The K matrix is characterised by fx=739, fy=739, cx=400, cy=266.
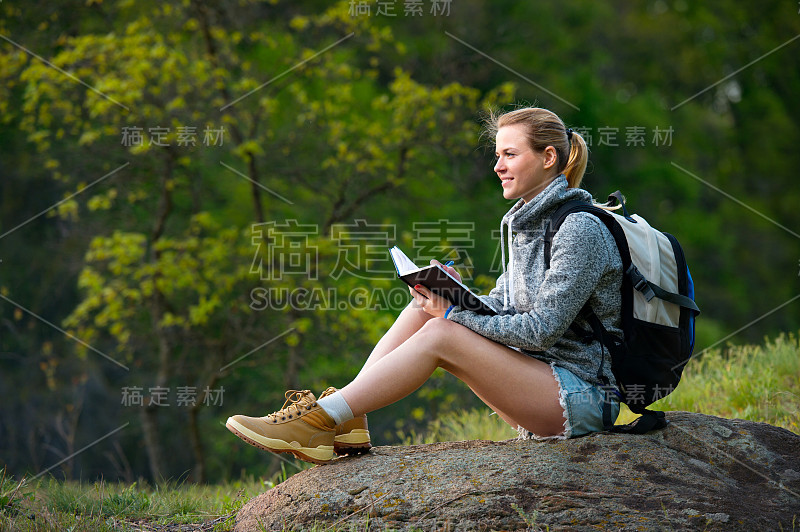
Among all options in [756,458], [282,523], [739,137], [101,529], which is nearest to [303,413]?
[282,523]

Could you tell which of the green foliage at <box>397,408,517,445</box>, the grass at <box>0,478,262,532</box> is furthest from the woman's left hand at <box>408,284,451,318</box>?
the green foliage at <box>397,408,517,445</box>

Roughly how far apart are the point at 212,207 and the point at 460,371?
8.19 m

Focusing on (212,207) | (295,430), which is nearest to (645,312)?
(295,430)

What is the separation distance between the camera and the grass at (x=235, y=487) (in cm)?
303

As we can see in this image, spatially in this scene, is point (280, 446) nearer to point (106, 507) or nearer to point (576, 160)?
point (106, 507)

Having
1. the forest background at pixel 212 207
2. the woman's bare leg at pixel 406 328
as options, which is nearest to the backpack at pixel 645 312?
the woman's bare leg at pixel 406 328

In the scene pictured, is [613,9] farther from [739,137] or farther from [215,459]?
[215,459]

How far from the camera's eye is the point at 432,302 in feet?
9.45

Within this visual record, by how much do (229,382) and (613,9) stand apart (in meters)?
12.4

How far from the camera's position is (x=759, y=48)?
15641 mm

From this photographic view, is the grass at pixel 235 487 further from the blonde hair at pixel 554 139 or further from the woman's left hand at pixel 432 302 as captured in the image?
the blonde hair at pixel 554 139

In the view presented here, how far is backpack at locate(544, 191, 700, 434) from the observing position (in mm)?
2756

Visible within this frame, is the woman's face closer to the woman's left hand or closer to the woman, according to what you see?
the woman

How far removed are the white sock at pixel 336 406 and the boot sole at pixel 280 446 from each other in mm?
137
